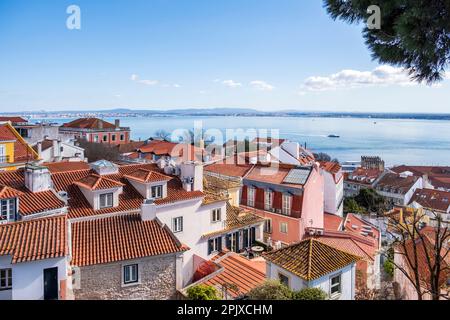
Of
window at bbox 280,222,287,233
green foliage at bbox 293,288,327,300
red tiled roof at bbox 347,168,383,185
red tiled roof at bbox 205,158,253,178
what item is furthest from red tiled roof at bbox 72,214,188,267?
red tiled roof at bbox 347,168,383,185

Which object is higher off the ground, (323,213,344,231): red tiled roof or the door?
the door

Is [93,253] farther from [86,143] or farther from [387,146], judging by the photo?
[387,146]

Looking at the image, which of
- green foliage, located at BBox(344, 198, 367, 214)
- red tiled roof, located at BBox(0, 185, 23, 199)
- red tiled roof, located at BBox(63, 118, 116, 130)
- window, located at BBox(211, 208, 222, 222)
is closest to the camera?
red tiled roof, located at BBox(0, 185, 23, 199)

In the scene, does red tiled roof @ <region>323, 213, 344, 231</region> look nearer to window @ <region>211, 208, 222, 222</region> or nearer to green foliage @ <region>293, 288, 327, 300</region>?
window @ <region>211, 208, 222, 222</region>

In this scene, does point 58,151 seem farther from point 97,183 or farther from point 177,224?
point 177,224

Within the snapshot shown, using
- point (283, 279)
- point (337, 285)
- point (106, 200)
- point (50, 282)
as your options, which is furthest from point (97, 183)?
point (337, 285)
